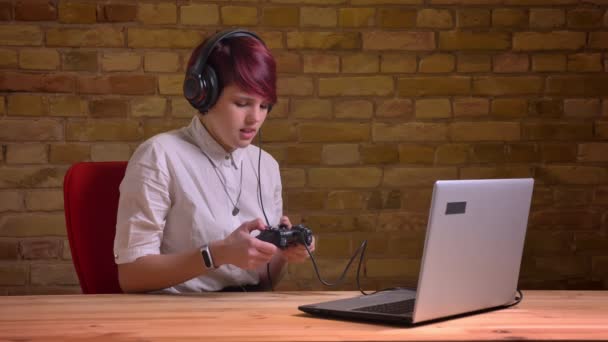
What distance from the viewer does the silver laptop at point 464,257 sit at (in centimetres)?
131

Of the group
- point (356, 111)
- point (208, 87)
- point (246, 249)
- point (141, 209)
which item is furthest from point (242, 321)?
point (356, 111)

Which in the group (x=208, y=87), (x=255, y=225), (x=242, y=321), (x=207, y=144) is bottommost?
(x=242, y=321)

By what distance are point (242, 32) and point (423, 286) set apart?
913mm

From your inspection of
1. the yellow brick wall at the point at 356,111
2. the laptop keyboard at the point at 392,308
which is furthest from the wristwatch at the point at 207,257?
the yellow brick wall at the point at 356,111

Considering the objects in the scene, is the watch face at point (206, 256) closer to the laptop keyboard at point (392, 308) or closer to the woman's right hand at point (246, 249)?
the woman's right hand at point (246, 249)

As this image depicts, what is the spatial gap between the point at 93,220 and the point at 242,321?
71cm

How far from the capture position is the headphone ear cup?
1.92 meters

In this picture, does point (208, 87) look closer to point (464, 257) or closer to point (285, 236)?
point (285, 236)

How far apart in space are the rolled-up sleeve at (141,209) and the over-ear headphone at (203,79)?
0.56ft

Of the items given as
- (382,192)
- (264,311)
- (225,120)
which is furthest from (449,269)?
(382,192)

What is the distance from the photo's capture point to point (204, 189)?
2.00m

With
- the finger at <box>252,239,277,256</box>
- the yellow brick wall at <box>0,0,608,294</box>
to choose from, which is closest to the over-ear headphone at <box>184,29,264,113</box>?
the finger at <box>252,239,277,256</box>

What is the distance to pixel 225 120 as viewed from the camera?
1.96 meters

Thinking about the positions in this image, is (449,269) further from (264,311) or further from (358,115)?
(358,115)
